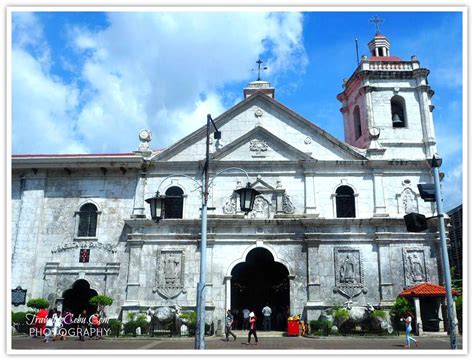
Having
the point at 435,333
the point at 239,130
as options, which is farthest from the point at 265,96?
the point at 435,333

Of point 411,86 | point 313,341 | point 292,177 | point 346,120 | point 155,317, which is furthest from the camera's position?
point 346,120

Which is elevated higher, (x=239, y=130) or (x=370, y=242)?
(x=239, y=130)

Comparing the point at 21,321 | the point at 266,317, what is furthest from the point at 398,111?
the point at 21,321

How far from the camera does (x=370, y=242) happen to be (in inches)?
956

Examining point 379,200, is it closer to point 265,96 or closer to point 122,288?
point 265,96

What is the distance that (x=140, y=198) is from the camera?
2548 centimetres

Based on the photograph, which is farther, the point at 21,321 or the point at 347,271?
the point at 347,271

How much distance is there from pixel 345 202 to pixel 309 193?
210 centimetres

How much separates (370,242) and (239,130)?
9530 millimetres

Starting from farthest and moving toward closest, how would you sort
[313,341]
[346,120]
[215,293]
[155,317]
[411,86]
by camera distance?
[346,120]
[411,86]
[215,293]
[155,317]
[313,341]

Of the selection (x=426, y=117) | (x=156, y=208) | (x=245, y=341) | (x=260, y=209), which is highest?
→ (x=426, y=117)

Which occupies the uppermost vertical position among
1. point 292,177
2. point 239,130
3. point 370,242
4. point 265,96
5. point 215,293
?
point 265,96

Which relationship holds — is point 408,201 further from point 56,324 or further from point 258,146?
point 56,324

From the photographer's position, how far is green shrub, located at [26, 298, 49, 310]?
2266 cm
